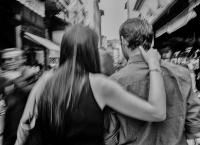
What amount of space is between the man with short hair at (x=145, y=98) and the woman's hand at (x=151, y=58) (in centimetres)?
5

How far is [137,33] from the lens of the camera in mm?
1701

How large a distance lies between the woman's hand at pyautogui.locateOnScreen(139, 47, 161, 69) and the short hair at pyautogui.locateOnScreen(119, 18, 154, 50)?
0.18ft

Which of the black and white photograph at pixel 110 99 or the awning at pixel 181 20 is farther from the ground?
the awning at pixel 181 20

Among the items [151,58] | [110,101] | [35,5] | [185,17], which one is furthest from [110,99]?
[35,5]

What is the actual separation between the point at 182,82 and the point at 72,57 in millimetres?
667

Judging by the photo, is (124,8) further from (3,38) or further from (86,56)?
(86,56)

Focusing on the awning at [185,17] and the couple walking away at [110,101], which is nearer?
the couple walking away at [110,101]

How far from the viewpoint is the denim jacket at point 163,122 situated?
158cm

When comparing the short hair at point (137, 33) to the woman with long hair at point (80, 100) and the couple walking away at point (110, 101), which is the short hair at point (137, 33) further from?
the woman with long hair at point (80, 100)

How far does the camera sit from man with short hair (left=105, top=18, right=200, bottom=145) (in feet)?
5.22

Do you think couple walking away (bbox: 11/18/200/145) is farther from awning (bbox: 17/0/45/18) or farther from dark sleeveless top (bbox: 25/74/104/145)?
awning (bbox: 17/0/45/18)

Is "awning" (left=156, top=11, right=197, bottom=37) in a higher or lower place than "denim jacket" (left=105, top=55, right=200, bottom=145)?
higher

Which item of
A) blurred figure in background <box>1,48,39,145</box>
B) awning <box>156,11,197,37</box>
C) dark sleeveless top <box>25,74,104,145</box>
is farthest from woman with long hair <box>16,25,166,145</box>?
awning <box>156,11,197,37</box>

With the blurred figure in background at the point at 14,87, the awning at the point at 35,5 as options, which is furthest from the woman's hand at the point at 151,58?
the awning at the point at 35,5
